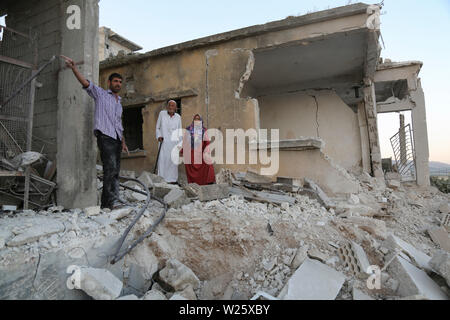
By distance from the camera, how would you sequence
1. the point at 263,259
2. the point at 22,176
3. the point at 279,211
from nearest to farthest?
1. the point at 263,259
2. the point at 22,176
3. the point at 279,211

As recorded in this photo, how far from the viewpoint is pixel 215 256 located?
2723 millimetres

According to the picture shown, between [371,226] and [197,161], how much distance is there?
3.36 metres

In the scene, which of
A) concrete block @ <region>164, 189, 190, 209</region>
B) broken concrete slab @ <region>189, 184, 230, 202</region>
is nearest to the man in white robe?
broken concrete slab @ <region>189, 184, 230, 202</region>

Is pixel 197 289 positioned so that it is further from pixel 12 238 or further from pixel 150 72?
pixel 150 72

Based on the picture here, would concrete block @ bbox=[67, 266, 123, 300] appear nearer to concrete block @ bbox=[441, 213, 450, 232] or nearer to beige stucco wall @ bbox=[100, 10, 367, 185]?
beige stucco wall @ bbox=[100, 10, 367, 185]

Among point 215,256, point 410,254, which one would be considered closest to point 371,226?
point 410,254

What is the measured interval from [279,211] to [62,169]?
291cm

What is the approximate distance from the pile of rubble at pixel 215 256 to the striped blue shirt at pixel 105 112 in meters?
0.98

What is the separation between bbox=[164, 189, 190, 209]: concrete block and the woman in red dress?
5.87ft

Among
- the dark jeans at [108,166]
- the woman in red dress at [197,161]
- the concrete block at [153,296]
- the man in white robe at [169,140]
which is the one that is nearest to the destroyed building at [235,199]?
the concrete block at [153,296]

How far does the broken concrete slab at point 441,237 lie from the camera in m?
3.78

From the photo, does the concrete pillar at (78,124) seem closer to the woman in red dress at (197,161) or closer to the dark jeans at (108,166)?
the dark jeans at (108,166)

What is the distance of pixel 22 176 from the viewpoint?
351 centimetres
